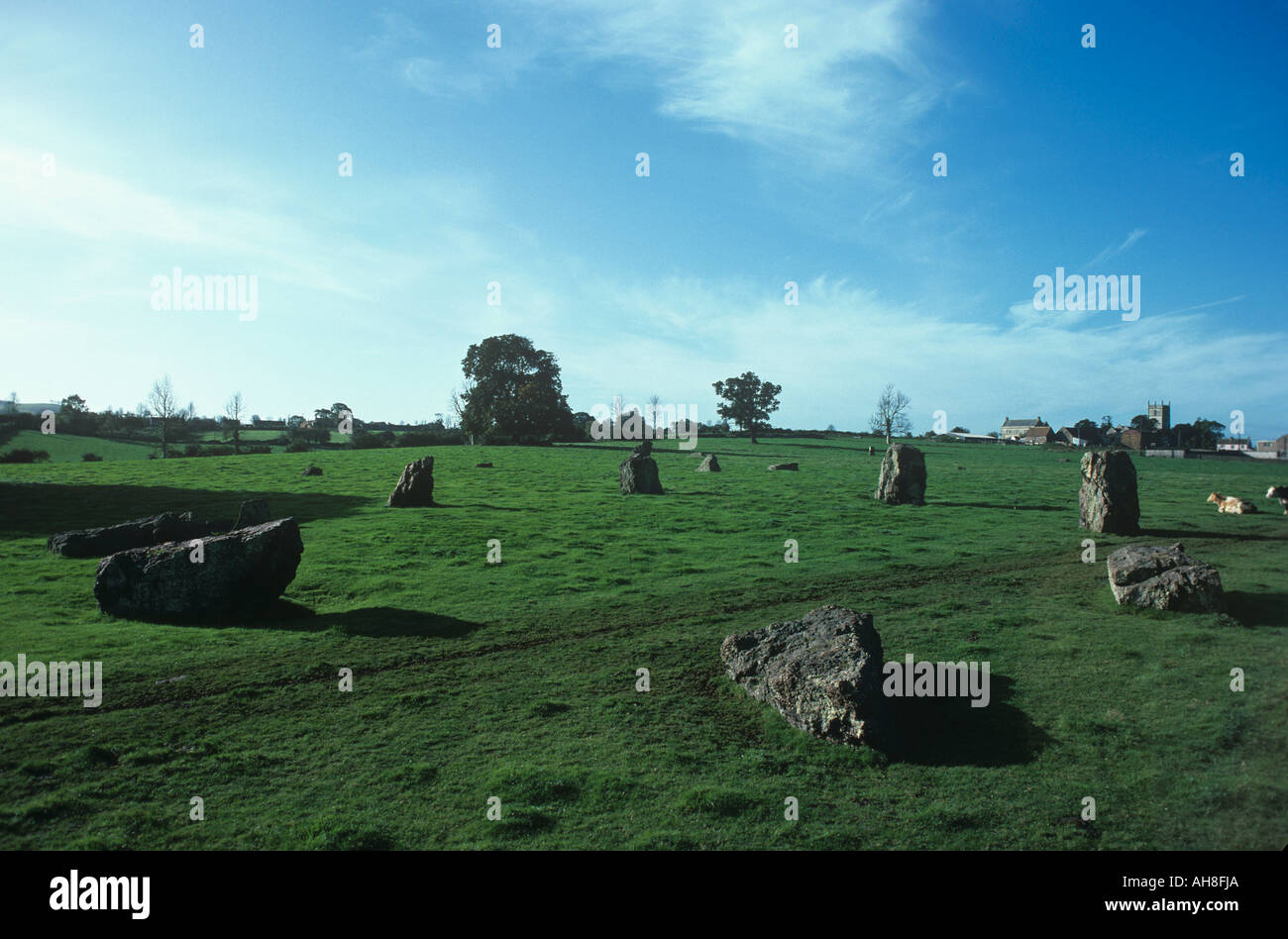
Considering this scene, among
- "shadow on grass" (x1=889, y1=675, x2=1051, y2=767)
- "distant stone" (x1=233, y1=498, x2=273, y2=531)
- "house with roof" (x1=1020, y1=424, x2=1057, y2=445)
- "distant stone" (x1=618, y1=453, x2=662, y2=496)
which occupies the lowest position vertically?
"shadow on grass" (x1=889, y1=675, x2=1051, y2=767)

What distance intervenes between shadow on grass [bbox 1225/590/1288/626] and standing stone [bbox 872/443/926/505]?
65.6ft

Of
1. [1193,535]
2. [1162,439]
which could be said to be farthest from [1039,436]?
[1193,535]

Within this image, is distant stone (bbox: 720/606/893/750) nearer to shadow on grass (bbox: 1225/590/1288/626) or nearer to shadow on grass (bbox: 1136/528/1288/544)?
shadow on grass (bbox: 1225/590/1288/626)

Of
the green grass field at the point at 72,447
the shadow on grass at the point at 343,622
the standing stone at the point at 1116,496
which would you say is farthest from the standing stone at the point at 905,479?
the green grass field at the point at 72,447

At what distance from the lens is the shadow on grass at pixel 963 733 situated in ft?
33.2

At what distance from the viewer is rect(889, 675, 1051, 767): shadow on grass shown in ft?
33.2

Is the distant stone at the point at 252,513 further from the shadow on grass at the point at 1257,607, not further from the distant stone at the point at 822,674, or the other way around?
the shadow on grass at the point at 1257,607

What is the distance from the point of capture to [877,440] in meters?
130

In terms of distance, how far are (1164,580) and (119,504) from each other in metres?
39.8

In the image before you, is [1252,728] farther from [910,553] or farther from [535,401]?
[535,401]

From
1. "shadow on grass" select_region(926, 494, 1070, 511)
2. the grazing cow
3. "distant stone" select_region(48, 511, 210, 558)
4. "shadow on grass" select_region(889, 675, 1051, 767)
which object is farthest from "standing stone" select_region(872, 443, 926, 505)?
"distant stone" select_region(48, 511, 210, 558)

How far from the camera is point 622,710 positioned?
11.8 m

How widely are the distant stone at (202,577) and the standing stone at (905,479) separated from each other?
1179 inches
